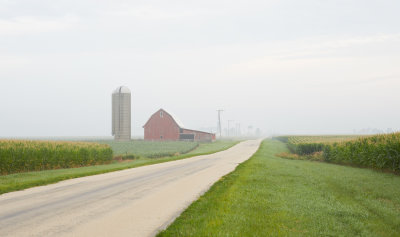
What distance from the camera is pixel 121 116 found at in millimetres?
77000

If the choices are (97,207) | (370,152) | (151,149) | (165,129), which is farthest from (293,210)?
(165,129)

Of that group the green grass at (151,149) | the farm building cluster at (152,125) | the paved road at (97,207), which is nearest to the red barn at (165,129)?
the farm building cluster at (152,125)

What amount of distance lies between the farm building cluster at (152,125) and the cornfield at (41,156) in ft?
143

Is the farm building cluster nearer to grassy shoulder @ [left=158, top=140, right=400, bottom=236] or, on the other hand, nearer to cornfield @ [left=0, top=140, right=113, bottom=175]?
cornfield @ [left=0, top=140, right=113, bottom=175]

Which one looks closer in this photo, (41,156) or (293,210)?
(293,210)

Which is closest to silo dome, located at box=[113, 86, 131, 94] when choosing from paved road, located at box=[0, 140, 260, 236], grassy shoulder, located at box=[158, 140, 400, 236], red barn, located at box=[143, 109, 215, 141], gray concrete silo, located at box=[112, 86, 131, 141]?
gray concrete silo, located at box=[112, 86, 131, 141]

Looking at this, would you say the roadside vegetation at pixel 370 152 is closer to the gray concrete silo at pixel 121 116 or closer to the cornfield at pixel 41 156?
the cornfield at pixel 41 156

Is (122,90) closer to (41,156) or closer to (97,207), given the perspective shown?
(41,156)

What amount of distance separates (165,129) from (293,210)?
246 feet

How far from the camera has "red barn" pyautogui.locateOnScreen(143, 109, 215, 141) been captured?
273ft

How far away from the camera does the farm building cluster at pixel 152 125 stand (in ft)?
253

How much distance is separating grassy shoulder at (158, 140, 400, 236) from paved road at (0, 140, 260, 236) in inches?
33.0

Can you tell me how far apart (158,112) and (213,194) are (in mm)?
72870

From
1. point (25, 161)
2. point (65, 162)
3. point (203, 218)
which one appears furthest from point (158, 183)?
point (65, 162)
